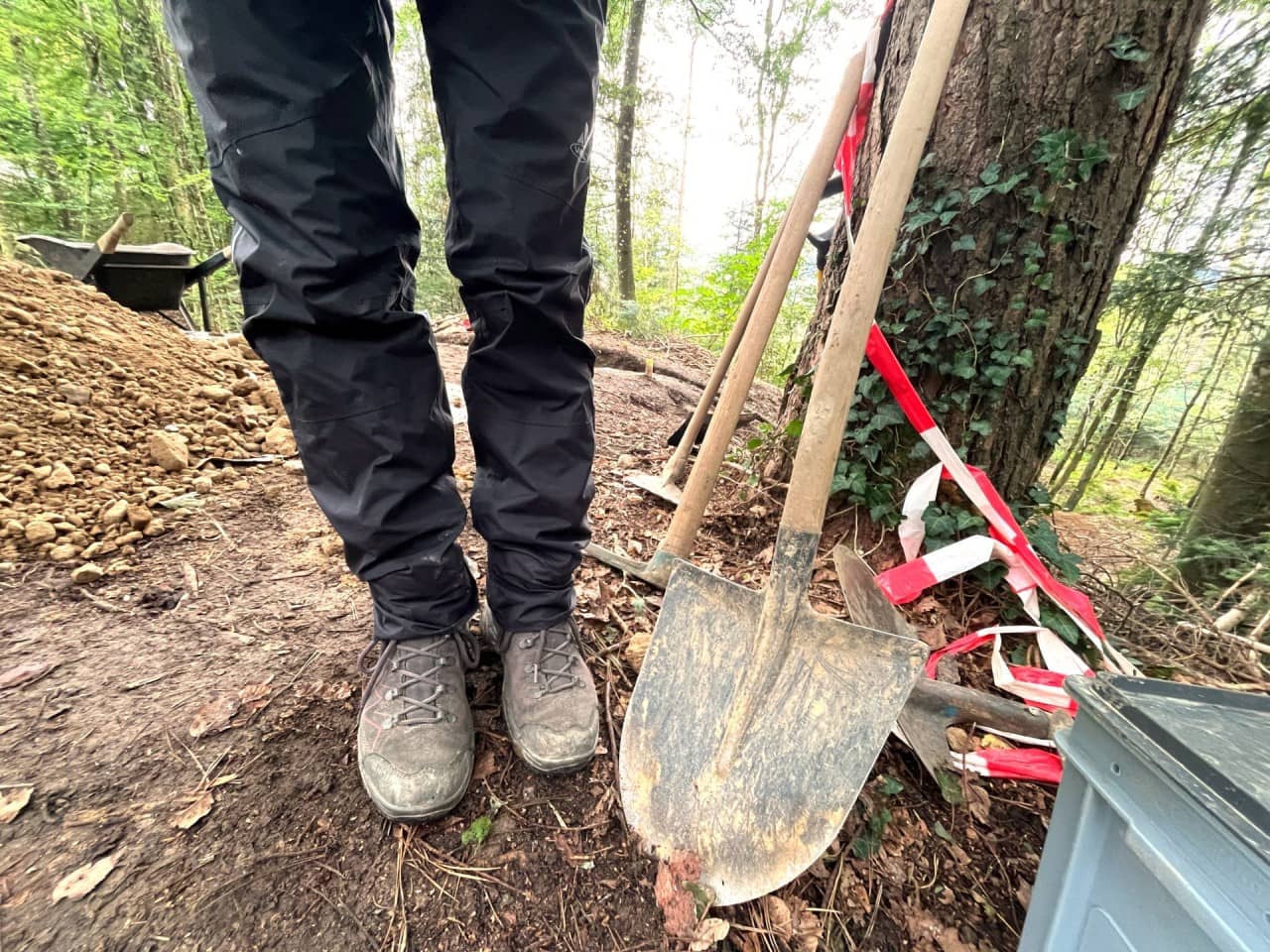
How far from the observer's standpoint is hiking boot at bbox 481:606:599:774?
3.02 ft

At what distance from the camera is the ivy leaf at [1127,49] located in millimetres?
1129

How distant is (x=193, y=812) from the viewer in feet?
2.64

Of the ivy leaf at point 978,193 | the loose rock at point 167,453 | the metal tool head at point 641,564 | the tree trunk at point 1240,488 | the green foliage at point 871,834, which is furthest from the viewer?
the tree trunk at point 1240,488

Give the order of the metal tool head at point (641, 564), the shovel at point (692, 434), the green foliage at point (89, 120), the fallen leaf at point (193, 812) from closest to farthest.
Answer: the fallen leaf at point (193, 812) < the metal tool head at point (641, 564) < the shovel at point (692, 434) < the green foliage at point (89, 120)

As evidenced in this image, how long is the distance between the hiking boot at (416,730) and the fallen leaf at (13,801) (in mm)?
466

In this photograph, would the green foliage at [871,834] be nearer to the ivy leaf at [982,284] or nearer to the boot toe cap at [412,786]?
the boot toe cap at [412,786]

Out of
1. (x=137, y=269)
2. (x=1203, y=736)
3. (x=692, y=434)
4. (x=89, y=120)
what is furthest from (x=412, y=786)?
(x=89, y=120)

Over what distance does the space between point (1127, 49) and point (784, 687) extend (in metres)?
1.58

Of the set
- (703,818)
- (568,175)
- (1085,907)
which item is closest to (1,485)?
(568,175)

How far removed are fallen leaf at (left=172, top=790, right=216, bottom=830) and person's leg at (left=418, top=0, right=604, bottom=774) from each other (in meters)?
0.47

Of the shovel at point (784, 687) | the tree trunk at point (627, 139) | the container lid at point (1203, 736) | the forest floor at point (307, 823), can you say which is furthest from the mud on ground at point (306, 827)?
the tree trunk at point (627, 139)

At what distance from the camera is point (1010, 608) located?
1.31m

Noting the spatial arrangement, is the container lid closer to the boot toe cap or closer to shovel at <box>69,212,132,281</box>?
the boot toe cap

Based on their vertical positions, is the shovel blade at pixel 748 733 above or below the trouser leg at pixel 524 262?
below
